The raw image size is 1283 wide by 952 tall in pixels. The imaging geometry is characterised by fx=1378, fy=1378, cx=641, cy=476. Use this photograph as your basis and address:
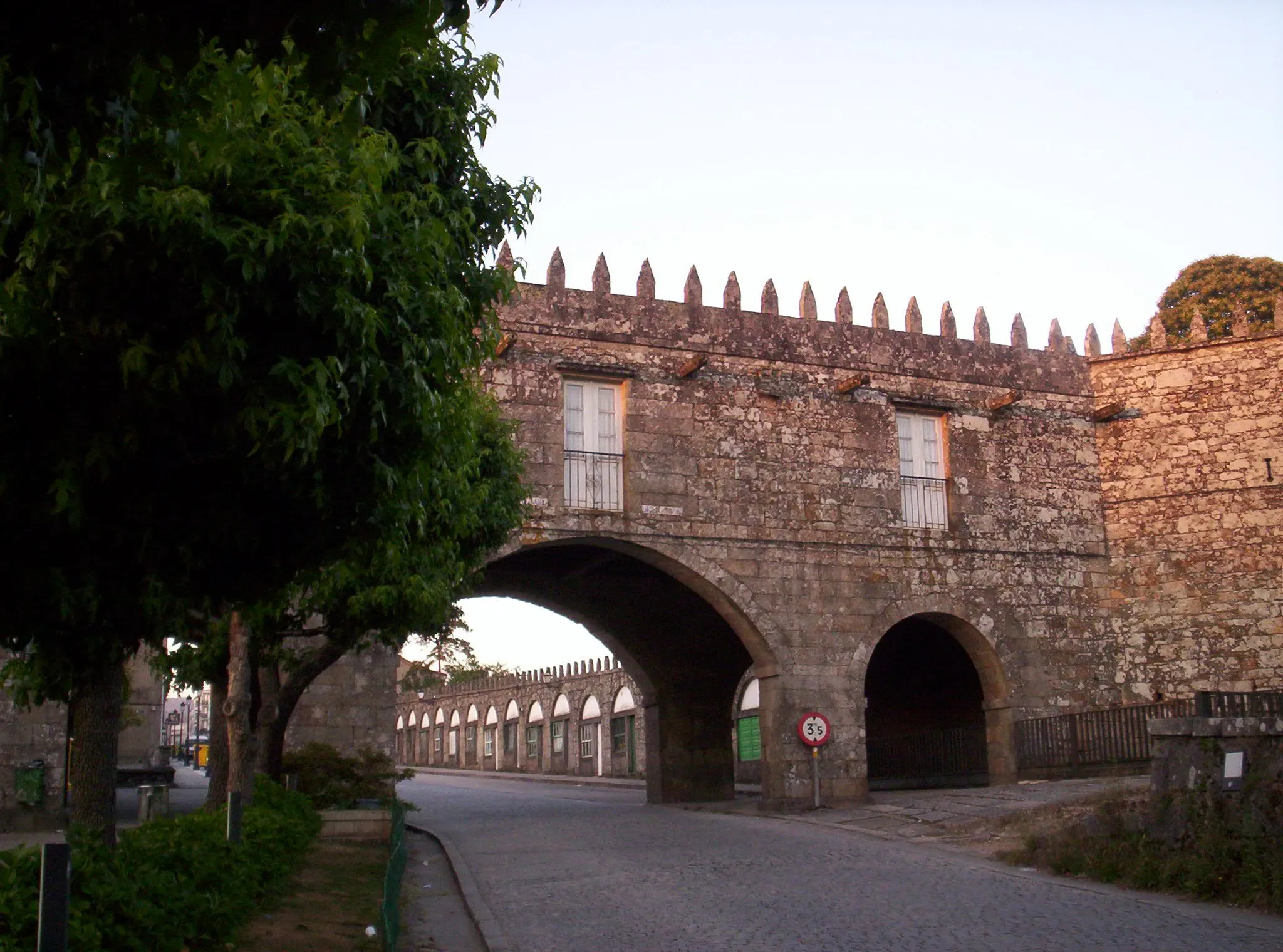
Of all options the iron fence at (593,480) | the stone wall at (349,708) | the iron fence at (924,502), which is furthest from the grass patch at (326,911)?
the iron fence at (924,502)

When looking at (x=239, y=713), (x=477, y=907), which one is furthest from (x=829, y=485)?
(x=477, y=907)

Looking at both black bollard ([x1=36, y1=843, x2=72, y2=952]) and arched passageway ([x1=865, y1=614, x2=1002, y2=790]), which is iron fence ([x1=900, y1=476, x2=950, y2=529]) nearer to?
arched passageway ([x1=865, y1=614, x2=1002, y2=790])

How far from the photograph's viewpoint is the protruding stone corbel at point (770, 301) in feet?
62.1

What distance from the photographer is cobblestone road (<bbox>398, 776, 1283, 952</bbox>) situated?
25.9ft

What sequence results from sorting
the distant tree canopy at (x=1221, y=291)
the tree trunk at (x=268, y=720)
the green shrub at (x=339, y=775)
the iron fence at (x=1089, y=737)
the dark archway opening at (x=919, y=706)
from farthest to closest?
the distant tree canopy at (x=1221, y=291)
the dark archway opening at (x=919, y=706)
the iron fence at (x=1089, y=737)
the green shrub at (x=339, y=775)
the tree trunk at (x=268, y=720)

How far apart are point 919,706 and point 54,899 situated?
20.2m

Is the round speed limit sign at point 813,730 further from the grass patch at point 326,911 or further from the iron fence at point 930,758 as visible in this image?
the grass patch at point 326,911

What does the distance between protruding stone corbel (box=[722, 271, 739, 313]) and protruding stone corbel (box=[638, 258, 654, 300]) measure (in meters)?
1.05

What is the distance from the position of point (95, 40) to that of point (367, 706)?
1479 centimetres

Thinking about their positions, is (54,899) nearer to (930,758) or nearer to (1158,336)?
(930,758)

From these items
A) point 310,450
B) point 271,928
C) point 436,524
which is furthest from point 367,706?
point 310,450

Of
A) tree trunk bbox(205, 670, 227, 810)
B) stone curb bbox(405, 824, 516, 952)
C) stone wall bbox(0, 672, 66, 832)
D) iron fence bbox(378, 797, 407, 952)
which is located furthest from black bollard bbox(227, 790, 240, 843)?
stone wall bbox(0, 672, 66, 832)

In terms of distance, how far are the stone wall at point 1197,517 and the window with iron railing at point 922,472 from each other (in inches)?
105

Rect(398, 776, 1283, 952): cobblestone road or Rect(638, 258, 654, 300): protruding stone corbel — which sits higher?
Rect(638, 258, 654, 300): protruding stone corbel
